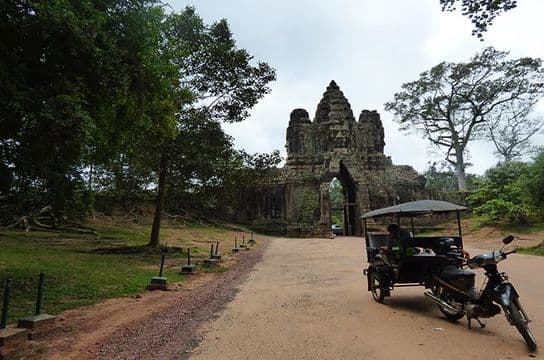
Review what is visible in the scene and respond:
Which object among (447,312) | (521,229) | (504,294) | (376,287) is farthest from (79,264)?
(521,229)

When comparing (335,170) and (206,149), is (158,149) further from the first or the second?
(335,170)

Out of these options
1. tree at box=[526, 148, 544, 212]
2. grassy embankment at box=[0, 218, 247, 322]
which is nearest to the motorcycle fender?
grassy embankment at box=[0, 218, 247, 322]

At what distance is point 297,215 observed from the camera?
31.9m

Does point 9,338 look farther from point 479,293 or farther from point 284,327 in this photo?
point 479,293

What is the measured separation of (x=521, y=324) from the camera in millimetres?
4621

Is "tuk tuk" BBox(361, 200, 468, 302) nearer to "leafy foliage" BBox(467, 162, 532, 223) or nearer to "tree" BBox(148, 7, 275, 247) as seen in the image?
"tree" BBox(148, 7, 275, 247)

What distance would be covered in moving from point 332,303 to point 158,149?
10.2m

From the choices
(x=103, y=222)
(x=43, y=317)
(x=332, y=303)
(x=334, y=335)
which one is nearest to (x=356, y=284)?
(x=332, y=303)

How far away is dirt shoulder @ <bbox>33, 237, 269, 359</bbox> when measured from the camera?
15.7 feet

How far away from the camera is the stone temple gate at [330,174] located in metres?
31.0

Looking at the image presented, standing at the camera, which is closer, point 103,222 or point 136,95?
point 136,95

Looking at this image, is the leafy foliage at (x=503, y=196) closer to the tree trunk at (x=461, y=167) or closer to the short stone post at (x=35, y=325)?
the tree trunk at (x=461, y=167)

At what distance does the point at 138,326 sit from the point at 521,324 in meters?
5.29

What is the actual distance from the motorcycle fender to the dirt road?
521mm
